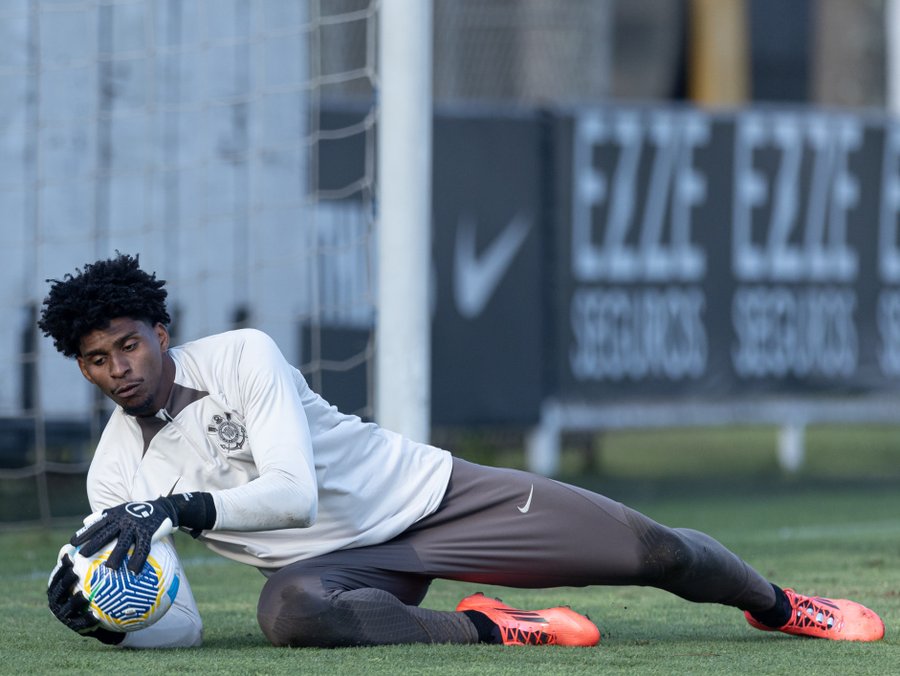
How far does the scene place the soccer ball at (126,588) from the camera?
13.1 ft

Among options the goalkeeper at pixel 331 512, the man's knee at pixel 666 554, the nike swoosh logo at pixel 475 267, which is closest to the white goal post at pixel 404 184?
the goalkeeper at pixel 331 512

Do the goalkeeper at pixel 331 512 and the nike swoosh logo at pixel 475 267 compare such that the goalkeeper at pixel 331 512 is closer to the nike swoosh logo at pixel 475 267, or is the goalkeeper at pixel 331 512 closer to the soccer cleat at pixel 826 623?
the soccer cleat at pixel 826 623

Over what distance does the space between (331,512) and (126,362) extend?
0.65 meters

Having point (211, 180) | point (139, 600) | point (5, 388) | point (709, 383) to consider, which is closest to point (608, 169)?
point (709, 383)

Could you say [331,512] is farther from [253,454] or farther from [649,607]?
[649,607]

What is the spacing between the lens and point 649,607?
5.43m

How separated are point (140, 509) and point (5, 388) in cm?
461

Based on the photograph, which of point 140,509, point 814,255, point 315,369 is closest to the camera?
point 140,509

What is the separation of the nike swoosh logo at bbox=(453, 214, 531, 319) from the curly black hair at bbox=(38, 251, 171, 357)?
19.2 feet

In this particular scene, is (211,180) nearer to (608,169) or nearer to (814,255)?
(608,169)

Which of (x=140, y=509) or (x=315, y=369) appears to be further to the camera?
(x=315, y=369)

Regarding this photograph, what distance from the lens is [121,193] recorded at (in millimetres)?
8750

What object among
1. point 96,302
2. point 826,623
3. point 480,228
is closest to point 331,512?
point 96,302

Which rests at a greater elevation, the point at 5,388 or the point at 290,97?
Answer: the point at 290,97
